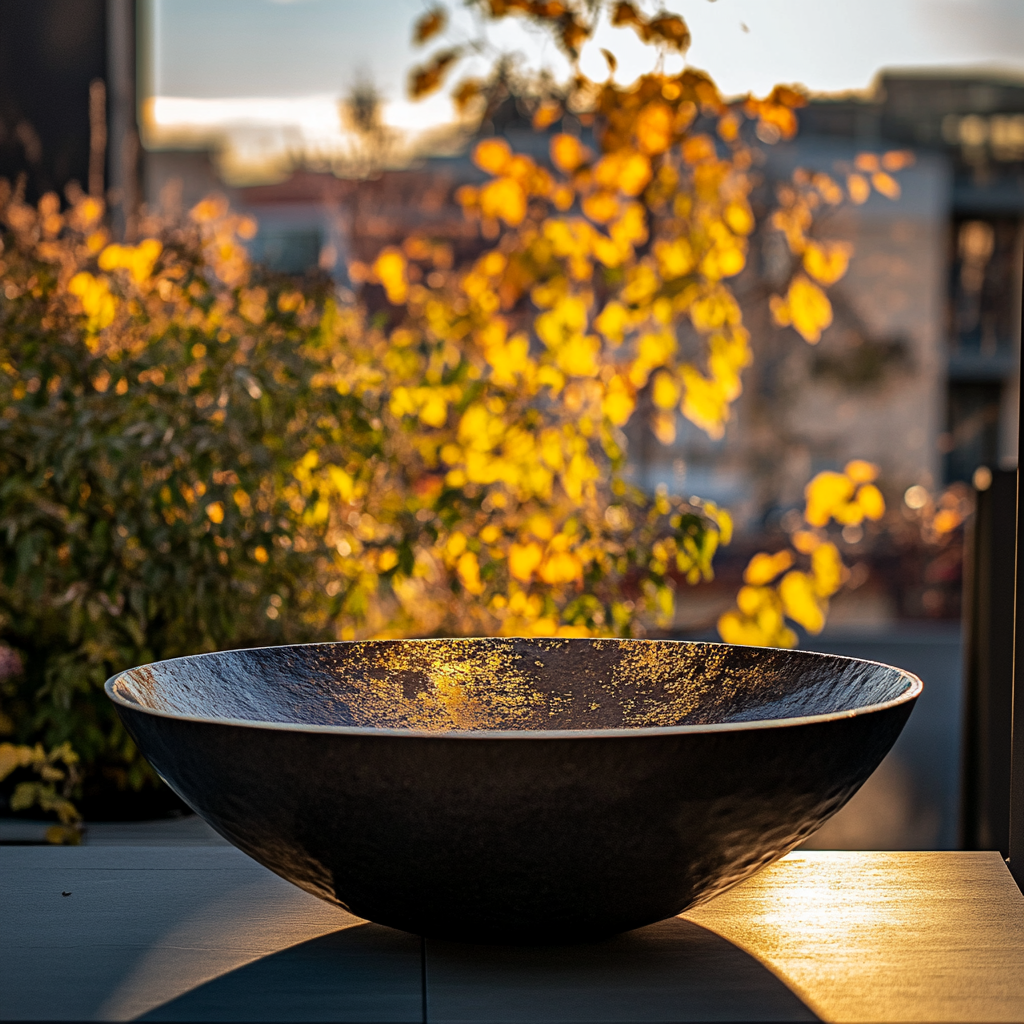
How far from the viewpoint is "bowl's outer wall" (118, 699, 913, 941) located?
1.83ft

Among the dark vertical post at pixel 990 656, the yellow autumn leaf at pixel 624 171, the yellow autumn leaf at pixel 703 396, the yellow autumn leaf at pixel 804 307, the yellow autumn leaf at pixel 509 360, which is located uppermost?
the yellow autumn leaf at pixel 624 171

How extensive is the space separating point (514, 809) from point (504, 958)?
0.13 meters

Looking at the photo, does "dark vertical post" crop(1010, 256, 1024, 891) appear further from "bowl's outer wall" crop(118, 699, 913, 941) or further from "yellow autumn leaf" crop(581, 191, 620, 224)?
"yellow autumn leaf" crop(581, 191, 620, 224)

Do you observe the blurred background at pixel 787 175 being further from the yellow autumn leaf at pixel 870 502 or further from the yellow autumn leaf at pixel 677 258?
the yellow autumn leaf at pixel 677 258

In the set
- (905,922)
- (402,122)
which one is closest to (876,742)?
(905,922)

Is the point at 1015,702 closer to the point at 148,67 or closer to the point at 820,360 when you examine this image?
the point at 148,67

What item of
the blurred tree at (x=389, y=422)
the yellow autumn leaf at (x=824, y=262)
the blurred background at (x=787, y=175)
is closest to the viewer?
the blurred tree at (x=389, y=422)

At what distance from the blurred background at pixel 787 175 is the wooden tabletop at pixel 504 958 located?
3.84ft

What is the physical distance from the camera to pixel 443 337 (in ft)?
7.86

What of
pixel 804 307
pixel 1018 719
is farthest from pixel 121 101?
pixel 1018 719

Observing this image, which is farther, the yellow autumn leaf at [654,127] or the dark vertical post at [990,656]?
the yellow autumn leaf at [654,127]

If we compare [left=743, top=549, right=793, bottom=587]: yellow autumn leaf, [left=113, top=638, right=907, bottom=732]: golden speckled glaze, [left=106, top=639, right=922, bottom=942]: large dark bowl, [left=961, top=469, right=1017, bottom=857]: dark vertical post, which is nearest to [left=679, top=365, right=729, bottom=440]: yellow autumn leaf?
[left=743, top=549, right=793, bottom=587]: yellow autumn leaf

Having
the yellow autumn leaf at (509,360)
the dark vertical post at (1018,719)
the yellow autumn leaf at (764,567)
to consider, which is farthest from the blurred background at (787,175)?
the dark vertical post at (1018,719)

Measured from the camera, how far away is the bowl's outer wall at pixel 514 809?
56 cm
